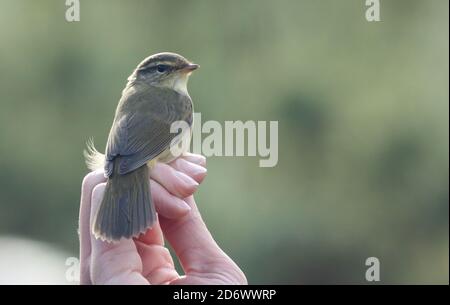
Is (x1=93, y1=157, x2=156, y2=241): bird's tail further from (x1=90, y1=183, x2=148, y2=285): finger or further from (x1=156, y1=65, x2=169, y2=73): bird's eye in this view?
(x1=156, y1=65, x2=169, y2=73): bird's eye

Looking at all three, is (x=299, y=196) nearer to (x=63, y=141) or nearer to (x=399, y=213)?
(x=399, y=213)

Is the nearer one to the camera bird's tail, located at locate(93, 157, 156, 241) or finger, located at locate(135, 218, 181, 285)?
bird's tail, located at locate(93, 157, 156, 241)

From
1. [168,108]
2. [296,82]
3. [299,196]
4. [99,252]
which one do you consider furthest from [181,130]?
[296,82]

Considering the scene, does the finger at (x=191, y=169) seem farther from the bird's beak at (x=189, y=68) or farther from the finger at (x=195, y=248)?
the bird's beak at (x=189, y=68)

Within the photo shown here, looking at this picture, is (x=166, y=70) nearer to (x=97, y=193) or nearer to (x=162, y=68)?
(x=162, y=68)

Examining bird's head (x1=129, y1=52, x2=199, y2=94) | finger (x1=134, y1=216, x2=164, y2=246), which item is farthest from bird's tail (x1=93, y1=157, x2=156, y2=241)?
bird's head (x1=129, y1=52, x2=199, y2=94)

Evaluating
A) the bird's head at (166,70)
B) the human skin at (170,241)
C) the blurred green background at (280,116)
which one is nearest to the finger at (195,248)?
the human skin at (170,241)
